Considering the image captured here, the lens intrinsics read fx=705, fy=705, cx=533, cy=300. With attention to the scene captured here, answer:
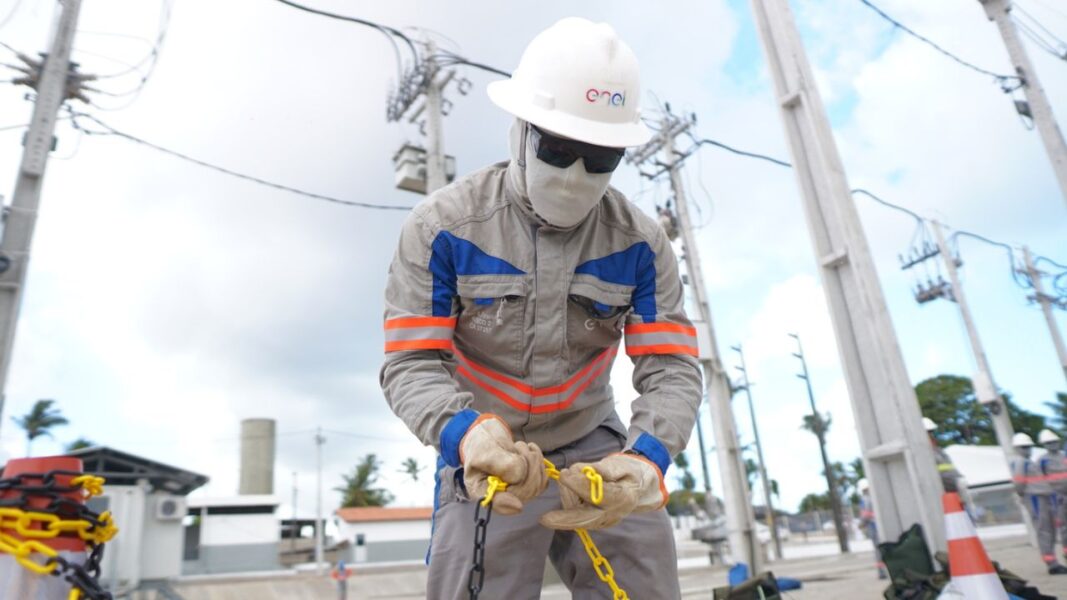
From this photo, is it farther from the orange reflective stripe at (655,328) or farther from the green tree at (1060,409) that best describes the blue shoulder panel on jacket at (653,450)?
the green tree at (1060,409)

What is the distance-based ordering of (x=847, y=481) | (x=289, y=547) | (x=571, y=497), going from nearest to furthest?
(x=571, y=497) < (x=289, y=547) < (x=847, y=481)

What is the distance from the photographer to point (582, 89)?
208cm

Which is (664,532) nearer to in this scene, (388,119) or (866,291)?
(866,291)

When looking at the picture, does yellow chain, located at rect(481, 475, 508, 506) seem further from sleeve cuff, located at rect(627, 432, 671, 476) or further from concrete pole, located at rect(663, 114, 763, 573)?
concrete pole, located at rect(663, 114, 763, 573)

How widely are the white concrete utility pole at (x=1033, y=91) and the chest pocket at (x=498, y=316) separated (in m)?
9.74

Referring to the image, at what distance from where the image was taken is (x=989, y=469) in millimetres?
27766

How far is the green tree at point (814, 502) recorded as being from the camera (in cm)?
6706

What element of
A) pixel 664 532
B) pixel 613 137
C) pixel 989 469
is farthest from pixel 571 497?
pixel 989 469

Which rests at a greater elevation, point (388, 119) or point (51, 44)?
point (388, 119)

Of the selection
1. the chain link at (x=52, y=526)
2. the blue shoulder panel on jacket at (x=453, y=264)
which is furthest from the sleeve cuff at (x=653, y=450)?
the chain link at (x=52, y=526)

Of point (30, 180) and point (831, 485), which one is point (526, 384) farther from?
point (831, 485)

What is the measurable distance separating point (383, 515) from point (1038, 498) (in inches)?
A: 1491

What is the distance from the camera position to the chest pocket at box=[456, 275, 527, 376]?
6.94 ft

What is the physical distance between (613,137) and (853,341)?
4.58 m
